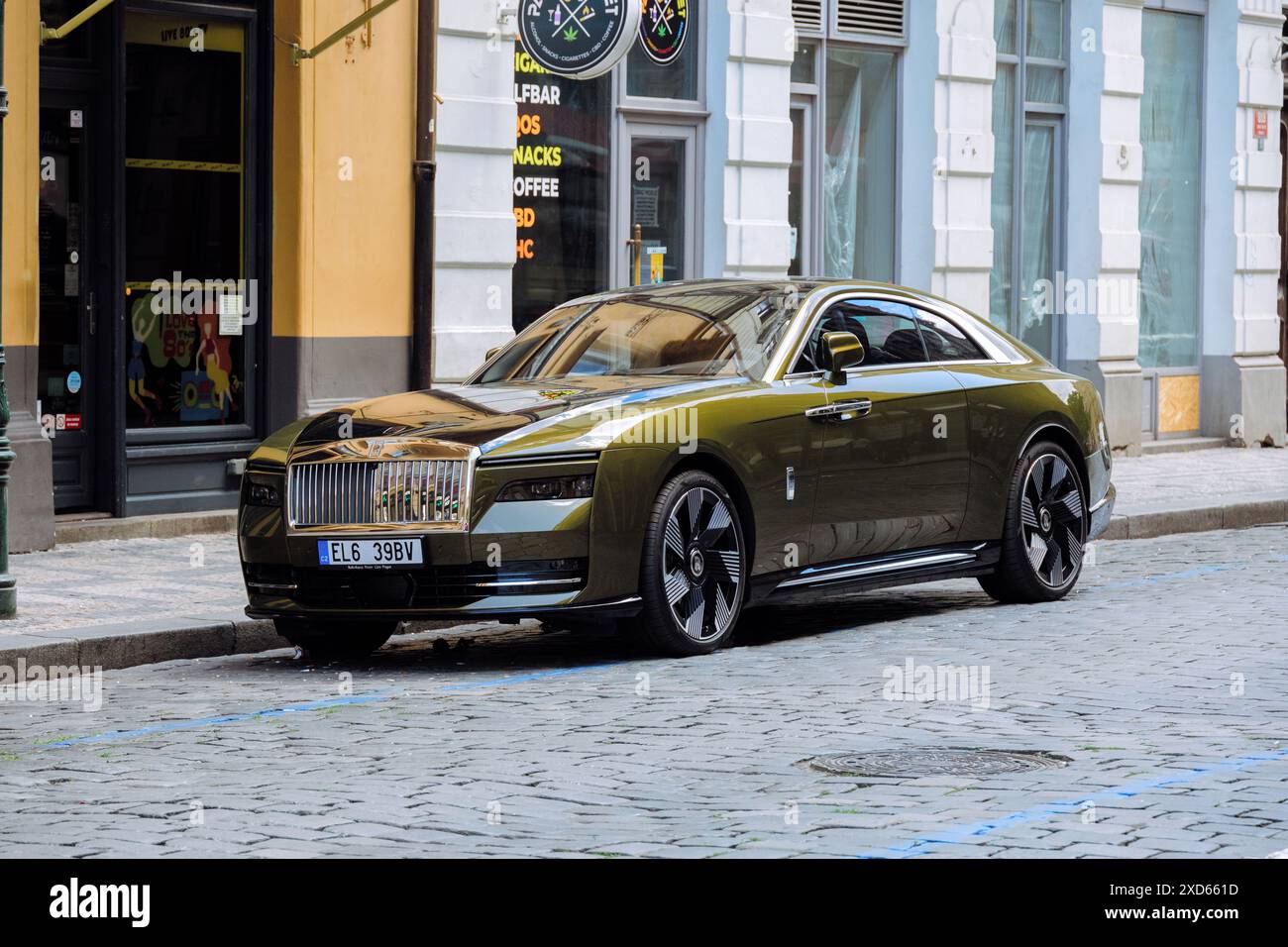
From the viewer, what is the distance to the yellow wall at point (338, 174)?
15.3 meters

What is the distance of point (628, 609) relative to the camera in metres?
9.65

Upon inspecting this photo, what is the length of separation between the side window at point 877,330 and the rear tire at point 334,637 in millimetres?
2428

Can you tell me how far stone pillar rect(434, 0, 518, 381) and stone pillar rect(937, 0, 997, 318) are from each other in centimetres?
538

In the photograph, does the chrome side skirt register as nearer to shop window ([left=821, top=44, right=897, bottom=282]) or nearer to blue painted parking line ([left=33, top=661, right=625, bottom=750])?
blue painted parking line ([left=33, top=661, right=625, bottom=750])

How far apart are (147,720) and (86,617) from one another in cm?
239

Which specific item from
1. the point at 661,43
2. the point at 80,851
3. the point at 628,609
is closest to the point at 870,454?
the point at 628,609

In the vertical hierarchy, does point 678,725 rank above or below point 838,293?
below

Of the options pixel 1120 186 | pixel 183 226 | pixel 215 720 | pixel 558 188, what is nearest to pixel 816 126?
pixel 558 188

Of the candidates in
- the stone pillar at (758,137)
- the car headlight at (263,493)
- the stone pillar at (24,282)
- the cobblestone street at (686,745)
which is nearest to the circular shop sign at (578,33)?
the stone pillar at (758,137)

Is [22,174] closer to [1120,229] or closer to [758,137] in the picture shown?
[758,137]

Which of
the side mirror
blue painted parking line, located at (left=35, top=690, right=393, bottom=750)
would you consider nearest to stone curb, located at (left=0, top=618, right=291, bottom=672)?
blue painted parking line, located at (left=35, top=690, right=393, bottom=750)

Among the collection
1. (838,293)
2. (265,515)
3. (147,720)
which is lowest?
(147,720)

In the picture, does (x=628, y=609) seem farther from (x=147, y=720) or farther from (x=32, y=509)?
(x=32, y=509)

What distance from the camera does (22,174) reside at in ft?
45.3
